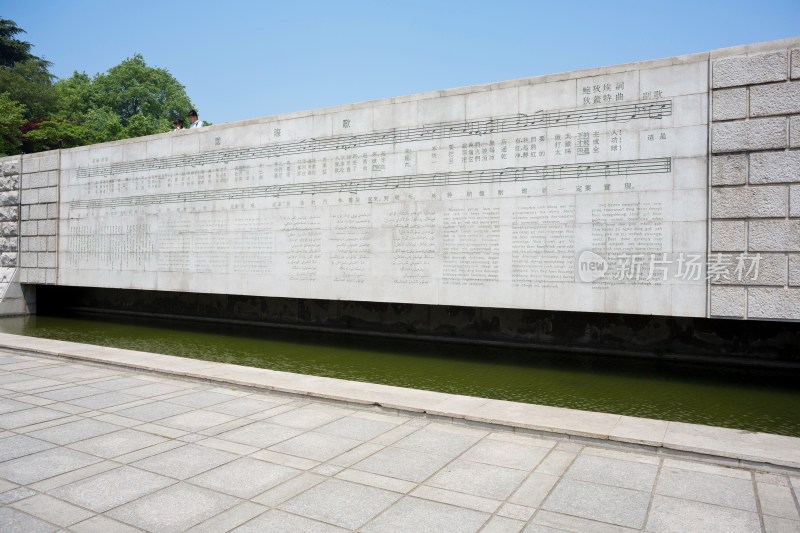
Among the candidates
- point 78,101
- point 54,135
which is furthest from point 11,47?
point 54,135

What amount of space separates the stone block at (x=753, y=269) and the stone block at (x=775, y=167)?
0.90m

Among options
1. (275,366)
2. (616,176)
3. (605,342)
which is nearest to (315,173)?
(275,366)

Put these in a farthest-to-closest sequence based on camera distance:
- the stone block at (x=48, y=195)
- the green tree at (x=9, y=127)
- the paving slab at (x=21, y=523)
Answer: the green tree at (x=9, y=127) < the stone block at (x=48, y=195) < the paving slab at (x=21, y=523)

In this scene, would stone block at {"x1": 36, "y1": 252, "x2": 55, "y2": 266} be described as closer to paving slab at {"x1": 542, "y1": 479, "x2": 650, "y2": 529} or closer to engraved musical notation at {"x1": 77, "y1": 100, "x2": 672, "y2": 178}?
engraved musical notation at {"x1": 77, "y1": 100, "x2": 672, "y2": 178}

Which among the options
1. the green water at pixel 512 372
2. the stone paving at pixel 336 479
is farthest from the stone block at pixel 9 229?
the stone paving at pixel 336 479

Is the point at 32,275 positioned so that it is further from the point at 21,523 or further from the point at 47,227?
the point at 21,523

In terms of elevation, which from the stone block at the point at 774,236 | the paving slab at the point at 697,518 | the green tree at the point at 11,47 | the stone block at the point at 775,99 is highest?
the green tree at the point at 11,47

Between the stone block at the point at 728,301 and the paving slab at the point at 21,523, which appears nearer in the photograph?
the paving slab at the point at 21,523

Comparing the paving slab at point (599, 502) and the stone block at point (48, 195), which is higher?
the stone block at point (48, 195)

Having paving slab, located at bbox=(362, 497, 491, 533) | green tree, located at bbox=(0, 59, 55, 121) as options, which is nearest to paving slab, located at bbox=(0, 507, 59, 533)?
paving slab, located at bbox=(362, 497, 491, 533)

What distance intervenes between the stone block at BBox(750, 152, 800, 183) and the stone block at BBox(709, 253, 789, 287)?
903mm

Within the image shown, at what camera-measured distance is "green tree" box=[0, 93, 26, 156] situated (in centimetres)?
2300

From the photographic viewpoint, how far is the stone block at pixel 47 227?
14.1 meters

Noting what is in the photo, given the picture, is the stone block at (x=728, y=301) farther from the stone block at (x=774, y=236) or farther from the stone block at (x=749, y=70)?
the stone block at (x=749, y=70)
